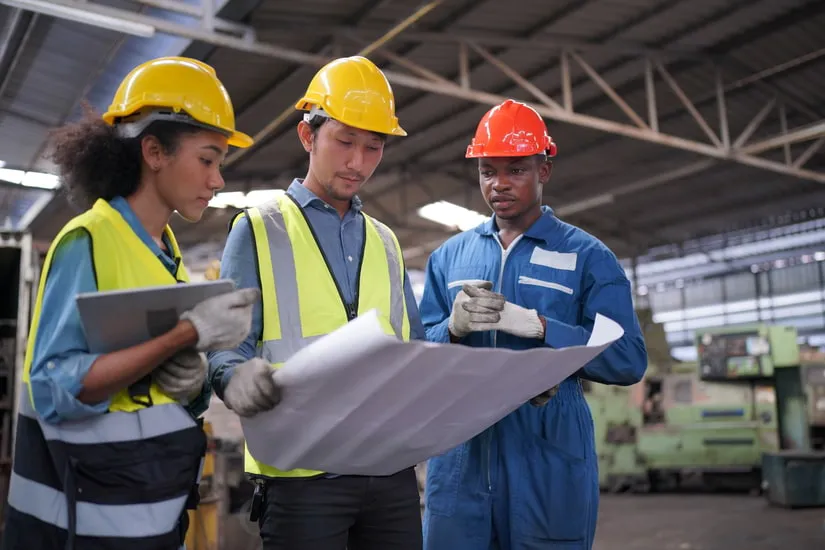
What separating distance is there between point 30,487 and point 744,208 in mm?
14004

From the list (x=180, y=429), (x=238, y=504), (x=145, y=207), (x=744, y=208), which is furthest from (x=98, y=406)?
(x=744, y=208)

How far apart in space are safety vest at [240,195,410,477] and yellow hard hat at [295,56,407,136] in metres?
0.23

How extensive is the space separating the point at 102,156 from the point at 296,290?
47 cm

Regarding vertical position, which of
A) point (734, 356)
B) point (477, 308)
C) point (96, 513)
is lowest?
point (96, 513)

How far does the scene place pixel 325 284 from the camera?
1.73 meters

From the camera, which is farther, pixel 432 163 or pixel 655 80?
pixel 432 163

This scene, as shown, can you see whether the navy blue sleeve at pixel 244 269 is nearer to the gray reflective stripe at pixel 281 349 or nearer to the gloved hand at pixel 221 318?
→ the gray reflective stripe at pixel 281 349

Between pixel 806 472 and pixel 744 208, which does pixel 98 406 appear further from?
pixel 744 208

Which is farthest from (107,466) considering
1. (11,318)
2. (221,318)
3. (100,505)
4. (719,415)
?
(719,415)

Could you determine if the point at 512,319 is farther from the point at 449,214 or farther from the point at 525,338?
the point at 449,214

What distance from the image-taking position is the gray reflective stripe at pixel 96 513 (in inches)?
51.7

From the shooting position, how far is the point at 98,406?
1.32m

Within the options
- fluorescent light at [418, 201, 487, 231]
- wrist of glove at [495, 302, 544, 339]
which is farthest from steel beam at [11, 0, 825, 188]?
wrist of glove at [495, 302, 544, 339]

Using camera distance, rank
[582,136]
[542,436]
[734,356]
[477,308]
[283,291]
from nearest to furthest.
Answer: [283,291] < [477,308] < [542,436] < [734,356] < [582,136]
